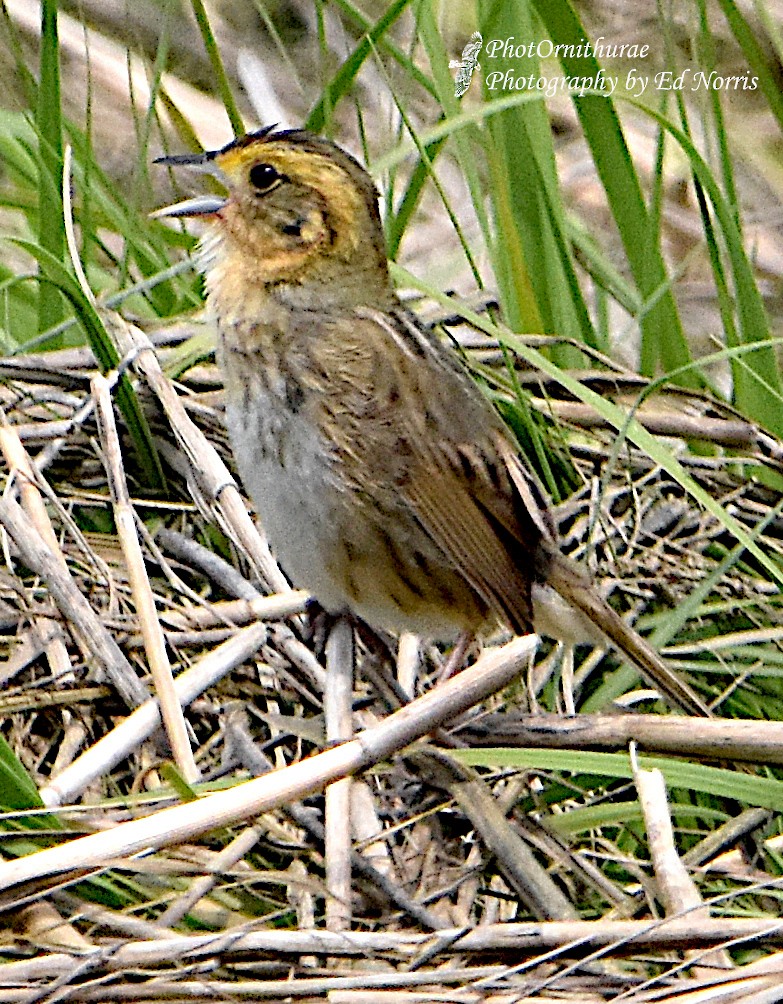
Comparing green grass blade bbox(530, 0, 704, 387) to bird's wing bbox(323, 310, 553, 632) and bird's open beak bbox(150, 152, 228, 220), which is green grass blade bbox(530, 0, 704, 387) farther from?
bird's open beak bbox(150, 152, 228, 220)

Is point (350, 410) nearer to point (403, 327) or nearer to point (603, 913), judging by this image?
point (403, 327)

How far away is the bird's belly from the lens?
295cm

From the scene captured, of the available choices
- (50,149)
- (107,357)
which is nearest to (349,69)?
(50,149)

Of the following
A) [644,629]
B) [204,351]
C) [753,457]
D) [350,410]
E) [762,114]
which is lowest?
[644,629]

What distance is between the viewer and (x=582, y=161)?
5.52 meters

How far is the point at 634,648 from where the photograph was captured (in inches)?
119

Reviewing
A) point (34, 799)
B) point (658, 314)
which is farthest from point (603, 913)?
point (658, 314)

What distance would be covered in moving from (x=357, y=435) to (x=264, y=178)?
497 mm

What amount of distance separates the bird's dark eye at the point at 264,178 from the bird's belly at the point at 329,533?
0.40m

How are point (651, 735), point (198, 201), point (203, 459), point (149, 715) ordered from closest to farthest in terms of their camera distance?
point (651, 735) → point (149, 715) → point (198, 201) → point (203, 459)

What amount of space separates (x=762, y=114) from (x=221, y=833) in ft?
12.7

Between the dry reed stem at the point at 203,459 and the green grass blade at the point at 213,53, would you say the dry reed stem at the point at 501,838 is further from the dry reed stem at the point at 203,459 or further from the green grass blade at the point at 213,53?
the green grass blade at the point at 213,53

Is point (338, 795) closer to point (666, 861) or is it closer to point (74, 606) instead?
point (666, 861)

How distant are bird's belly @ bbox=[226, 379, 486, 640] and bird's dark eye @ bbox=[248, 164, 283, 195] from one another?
0.40m
